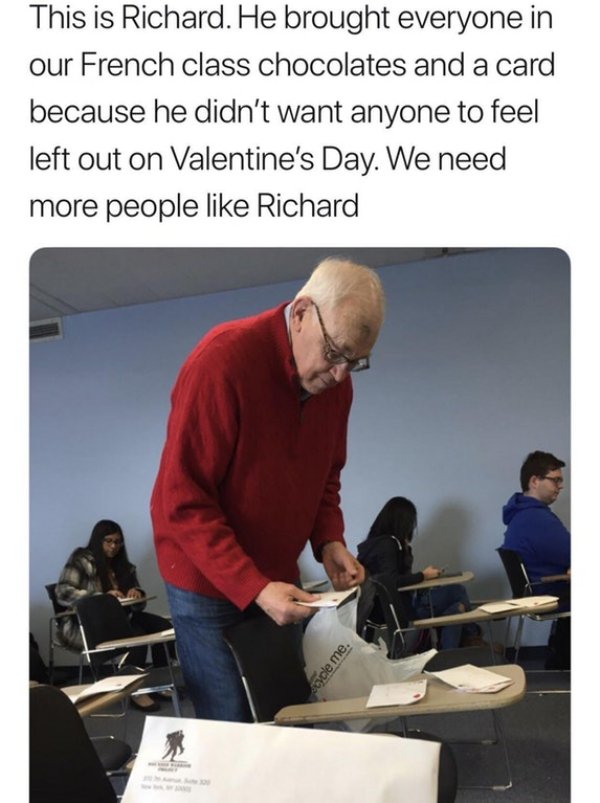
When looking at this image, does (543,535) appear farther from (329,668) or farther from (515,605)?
(329,668)

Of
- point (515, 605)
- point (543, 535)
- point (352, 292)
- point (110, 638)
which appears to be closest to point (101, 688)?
point (352, 292)

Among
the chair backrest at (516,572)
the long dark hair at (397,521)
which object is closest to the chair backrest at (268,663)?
the chair backrest at (516,572)

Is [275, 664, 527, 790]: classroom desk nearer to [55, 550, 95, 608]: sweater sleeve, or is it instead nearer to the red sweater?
the red sweater

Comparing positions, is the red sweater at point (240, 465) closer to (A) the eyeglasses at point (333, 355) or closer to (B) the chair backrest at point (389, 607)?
(A) the eyeglasses at point (333, 355)

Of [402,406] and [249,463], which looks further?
[402,406]

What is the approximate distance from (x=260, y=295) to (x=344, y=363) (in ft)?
13.2

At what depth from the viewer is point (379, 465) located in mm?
5012

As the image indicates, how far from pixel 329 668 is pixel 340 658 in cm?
3

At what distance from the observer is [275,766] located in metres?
0.64

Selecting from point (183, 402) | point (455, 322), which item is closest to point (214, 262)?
point (455, 322)

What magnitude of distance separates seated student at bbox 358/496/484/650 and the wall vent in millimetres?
2629

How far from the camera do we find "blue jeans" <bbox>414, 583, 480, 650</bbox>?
4.04 meters

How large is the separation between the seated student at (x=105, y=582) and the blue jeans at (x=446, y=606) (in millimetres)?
1399

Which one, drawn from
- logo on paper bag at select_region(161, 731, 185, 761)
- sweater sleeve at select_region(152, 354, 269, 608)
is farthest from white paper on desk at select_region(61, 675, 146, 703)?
logo on paper bag at select_region(161, 731, 185, 761)
